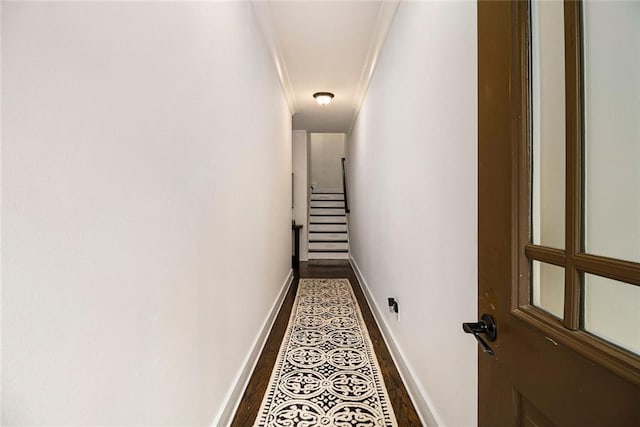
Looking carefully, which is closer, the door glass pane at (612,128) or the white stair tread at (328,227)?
the door glass pane at (612,128)

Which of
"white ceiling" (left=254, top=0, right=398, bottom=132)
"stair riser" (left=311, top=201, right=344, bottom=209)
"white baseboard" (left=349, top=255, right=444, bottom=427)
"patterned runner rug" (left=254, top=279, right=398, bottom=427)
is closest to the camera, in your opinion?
"white baseboard" (left=349, top=255, right=444, bottom=427)

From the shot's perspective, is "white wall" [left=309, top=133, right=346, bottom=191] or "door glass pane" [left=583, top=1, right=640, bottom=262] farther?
"white wall" [left=309, top=133, right=346, bottom=191]

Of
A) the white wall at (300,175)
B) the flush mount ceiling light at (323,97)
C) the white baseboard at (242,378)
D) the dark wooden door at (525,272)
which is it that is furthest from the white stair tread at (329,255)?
the dark wooden door at (525,272)

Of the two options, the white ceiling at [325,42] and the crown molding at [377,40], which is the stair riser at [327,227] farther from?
the crown molding at [377,40]

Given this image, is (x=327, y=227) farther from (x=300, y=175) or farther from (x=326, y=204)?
(x=300, y=175)

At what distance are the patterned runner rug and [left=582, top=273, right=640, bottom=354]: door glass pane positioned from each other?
143cm

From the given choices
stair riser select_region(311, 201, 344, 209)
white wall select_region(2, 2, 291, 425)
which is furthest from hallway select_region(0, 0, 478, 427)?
stair riser select_region(311, 201, 344, 209)

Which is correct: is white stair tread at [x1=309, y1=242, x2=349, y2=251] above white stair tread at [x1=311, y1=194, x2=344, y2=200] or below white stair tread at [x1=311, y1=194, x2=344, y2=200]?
below

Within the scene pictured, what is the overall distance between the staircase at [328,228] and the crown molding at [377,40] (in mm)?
3555

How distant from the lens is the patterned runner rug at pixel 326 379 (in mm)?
1721

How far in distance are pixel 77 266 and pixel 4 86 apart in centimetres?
34

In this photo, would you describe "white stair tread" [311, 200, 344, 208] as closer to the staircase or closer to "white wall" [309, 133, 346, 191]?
the staircase

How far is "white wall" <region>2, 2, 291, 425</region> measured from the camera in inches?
22.1

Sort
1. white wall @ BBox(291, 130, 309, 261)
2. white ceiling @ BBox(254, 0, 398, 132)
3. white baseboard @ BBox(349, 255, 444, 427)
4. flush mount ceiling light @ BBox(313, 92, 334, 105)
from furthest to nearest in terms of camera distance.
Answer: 1. white wall @ BBox(291, 130, 309, 261)
2. flush mount ceiling light @ BBox(313, 92, 334, 105)
3. white ceiling @ BBox(254, 0, 398, 132)
4. white baseboard @ BBox(349, 255, 444, 427)
